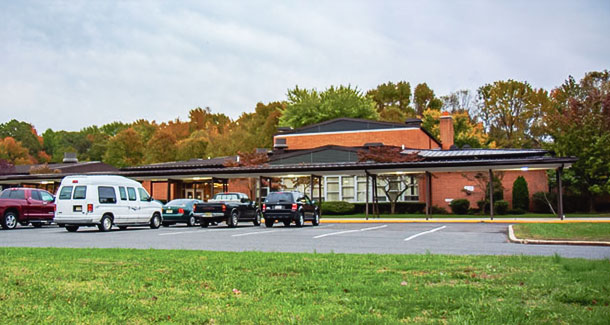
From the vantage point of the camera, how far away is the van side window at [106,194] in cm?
2473

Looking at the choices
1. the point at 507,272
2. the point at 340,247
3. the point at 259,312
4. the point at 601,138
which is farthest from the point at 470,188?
the point at 259,312

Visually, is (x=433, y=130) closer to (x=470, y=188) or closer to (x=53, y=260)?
(x=470, y=188)

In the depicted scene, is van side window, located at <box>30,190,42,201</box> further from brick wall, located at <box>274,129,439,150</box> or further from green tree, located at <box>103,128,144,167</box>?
green tree, located at <box>103,128,144,167</box>

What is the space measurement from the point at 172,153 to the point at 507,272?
81185mm

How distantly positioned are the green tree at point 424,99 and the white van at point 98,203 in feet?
225

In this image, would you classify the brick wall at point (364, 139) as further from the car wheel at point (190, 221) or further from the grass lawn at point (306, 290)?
the grass lawn at point (306, 290)

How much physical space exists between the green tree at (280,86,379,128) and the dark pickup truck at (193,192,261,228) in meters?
48.4

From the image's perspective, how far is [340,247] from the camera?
14859 millimetres

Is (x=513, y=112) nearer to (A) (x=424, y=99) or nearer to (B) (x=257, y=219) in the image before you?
(A) (x=424, y=99)

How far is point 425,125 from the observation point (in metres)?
74.6

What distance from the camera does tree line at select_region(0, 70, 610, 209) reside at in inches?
1650

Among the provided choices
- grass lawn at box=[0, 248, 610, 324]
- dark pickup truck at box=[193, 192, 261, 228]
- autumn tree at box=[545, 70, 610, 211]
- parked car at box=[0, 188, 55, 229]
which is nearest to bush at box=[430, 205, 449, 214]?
autumn tree at box=[545, 70, 610, 211]

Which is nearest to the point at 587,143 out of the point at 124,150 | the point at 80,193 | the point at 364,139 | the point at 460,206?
the point at 460,206

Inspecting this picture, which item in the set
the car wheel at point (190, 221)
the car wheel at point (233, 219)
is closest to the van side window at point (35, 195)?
the car wheel at point (190, 221)
